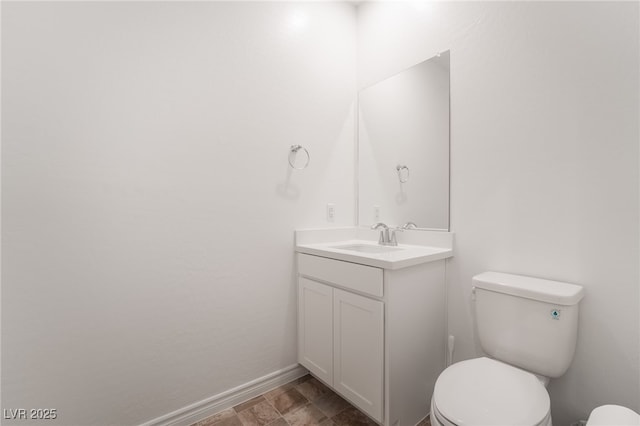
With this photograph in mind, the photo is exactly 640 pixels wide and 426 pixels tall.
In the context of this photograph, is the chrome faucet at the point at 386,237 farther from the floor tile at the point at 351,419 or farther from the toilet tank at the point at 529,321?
the floor tile at the point at 351,419

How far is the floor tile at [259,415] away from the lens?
1.52 metres

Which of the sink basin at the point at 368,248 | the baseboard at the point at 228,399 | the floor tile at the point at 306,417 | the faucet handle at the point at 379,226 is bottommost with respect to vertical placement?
the floor tile at the point at 306,417

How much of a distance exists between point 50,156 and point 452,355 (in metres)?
2.10

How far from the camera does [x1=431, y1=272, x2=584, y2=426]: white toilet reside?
0.93 m

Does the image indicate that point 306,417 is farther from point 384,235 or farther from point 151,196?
point 151,196

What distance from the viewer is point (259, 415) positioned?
1.56 m

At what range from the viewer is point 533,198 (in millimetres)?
1334

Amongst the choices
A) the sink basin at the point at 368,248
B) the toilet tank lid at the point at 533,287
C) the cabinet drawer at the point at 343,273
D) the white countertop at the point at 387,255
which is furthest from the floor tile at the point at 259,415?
the toilet tank lid at the point at 533,287

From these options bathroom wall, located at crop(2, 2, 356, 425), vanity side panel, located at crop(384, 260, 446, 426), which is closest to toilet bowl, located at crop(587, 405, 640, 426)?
vanity side panel, located at crop(384, 260, 446, 426)

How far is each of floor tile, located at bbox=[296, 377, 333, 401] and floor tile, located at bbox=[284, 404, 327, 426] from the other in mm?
94

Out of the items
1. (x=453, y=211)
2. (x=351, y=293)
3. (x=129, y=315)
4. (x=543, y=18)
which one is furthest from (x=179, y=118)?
(x=543, y=18)

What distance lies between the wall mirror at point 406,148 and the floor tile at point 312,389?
3.55 ft

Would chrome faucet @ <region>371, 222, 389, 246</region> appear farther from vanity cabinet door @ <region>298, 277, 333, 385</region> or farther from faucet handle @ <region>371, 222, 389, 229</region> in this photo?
vanity cabinet door @ <region>298, 277, 333, 385</region>

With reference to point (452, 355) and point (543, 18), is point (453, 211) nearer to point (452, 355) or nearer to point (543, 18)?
point (452, 355)
